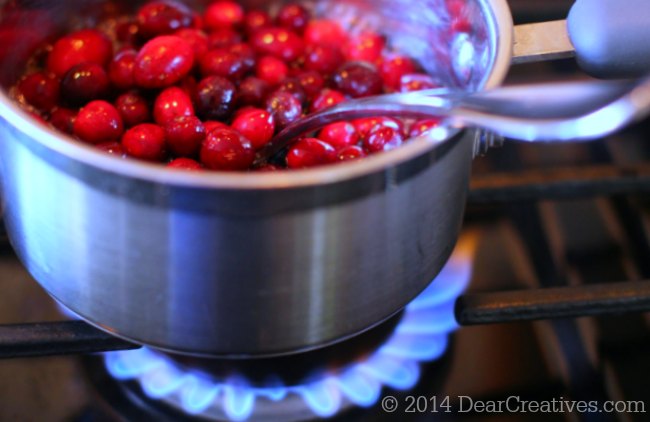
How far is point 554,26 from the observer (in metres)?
0.52

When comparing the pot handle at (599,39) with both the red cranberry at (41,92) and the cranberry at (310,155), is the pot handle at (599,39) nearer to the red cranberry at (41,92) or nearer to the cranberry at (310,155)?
the cranberry at (310,155)

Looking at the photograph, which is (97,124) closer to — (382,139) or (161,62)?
(161,62)

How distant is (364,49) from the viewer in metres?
0.71

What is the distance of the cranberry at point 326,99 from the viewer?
0.60 metres

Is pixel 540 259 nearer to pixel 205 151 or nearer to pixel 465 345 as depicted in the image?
pixel 465 345

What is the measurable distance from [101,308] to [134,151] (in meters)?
0.13

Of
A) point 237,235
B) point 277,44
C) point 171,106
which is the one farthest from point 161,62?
point 237,235

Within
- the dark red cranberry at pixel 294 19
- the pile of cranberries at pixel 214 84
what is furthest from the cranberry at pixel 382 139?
the dark red cranberry at pixel 294 19

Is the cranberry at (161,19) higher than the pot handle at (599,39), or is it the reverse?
the pot handle at (599,39)

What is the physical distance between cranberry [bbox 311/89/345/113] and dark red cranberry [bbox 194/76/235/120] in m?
0.07

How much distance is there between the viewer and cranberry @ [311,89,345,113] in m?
0.60

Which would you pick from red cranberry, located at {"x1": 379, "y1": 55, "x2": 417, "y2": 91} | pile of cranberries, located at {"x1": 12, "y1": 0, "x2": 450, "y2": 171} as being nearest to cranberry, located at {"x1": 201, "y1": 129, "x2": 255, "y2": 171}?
pile of cranberries, located at {"x1": 12, "y1": 0, "x2": 450, "y2": 171}

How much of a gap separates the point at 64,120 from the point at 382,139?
9.5 inches

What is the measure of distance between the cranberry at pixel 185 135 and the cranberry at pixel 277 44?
171mm
